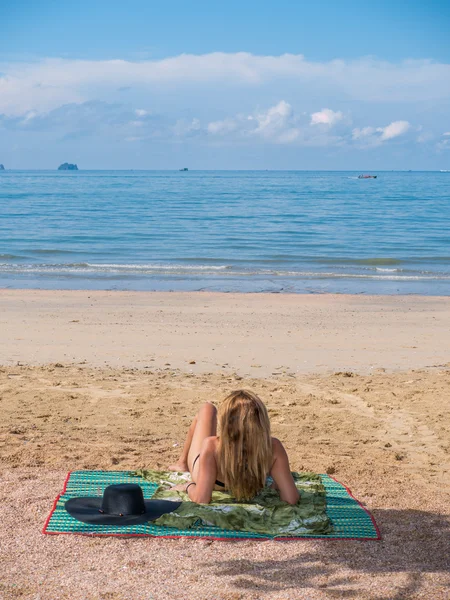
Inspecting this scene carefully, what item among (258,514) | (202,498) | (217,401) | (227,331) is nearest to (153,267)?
(227,331)

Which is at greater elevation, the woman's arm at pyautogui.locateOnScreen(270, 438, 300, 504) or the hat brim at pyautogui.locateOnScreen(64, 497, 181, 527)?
the woman's arm at pyautogui.locateOnScreen(270, 438, 300, 504)

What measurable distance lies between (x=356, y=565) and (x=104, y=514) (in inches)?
62.4

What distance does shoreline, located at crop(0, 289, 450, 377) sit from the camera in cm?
938

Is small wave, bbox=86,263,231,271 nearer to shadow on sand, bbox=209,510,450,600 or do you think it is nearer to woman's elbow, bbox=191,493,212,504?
woman's elbow, bbox=191,493,212,504

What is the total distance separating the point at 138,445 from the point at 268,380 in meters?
2.65

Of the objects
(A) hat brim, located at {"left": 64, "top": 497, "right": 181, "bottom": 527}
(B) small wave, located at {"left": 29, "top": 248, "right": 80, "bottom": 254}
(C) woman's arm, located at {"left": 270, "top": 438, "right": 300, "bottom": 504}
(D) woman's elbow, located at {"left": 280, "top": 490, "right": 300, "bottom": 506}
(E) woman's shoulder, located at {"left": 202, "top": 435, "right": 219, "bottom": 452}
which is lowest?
(A) hat brim, located at {"left": 64, "top": 497, "right": 181, "bottom": 527}

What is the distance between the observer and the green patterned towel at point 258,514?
14.2 feet

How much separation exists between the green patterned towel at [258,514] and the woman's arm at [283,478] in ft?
0.18

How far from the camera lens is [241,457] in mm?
4391

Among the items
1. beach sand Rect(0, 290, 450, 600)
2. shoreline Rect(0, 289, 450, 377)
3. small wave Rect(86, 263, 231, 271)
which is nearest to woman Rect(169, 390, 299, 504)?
beach sand Rect(0, 290, 450, 600)

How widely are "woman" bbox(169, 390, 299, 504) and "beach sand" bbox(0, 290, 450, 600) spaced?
1.49 feet

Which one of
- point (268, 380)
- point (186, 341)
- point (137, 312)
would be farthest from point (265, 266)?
point (268, 380)

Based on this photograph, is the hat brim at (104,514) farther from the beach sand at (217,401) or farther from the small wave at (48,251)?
the small wave at (48,251)

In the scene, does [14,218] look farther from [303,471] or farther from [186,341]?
[303,471]
